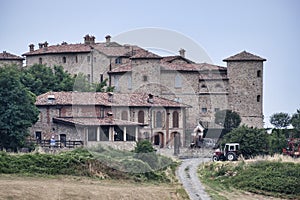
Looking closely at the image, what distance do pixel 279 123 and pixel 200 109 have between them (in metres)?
21.2

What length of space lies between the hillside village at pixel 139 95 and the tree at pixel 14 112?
3432 millimetres

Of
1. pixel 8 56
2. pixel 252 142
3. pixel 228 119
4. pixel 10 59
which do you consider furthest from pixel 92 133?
pixel 8 56

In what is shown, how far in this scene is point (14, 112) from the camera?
182 feet

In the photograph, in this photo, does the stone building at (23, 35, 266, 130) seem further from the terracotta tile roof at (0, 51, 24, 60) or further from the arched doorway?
the terracotta tile roof at (0, 51, 24, 60)

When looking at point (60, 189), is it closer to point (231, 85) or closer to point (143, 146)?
point (143, 146)

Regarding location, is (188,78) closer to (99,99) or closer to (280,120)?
(99,99)

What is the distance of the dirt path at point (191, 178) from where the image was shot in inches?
1703

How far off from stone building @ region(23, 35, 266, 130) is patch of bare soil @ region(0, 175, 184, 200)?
2785 centimetres

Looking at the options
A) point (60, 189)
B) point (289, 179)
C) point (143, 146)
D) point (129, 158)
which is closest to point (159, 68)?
point (143, 146)

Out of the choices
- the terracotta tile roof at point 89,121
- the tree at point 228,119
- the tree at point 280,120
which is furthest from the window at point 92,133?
the tree at point 280,120

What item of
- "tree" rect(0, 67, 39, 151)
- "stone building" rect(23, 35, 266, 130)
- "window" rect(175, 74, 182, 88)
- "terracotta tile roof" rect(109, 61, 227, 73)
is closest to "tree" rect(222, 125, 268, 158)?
"tree" rect(0, 67, 39, 151)

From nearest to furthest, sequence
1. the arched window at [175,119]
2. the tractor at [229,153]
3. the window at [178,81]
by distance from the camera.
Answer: the tractor at [229,153]
the arched window at [175,119]
the window at [178,81]

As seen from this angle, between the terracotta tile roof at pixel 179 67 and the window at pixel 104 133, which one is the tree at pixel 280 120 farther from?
the window at pixel 104 133

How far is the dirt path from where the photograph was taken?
43250 millimetres
